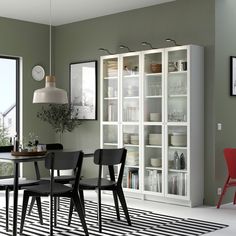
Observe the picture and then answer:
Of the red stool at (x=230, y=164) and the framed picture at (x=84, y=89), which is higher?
the framed picture at (x=84, y=89)

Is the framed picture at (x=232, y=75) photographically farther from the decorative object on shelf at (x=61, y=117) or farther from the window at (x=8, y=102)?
the window at (x=8, y=102)

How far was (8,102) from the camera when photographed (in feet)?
25.8

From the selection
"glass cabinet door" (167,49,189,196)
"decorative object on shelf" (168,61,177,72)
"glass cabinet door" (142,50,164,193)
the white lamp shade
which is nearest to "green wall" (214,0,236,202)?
"glass cabinet door" (167,49,189,196)

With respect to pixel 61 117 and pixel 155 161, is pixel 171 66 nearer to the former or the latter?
pixel 155 161

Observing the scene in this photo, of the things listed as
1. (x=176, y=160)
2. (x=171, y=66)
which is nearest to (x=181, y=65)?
(x=171, y=66)

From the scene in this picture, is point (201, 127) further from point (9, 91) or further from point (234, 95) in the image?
point (9, 91)

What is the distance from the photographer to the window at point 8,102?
7785 mm

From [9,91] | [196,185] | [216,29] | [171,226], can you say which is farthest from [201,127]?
[9,91]

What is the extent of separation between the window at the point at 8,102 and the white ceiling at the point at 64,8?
815 mm

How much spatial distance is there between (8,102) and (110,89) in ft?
6.15

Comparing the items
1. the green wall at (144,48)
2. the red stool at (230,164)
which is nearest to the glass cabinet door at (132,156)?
the green wall at (144,48)

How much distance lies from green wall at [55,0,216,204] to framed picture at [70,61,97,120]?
0.12 meters

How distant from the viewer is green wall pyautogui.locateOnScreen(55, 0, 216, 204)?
6.25 m

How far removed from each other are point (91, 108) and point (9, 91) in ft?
4.64
